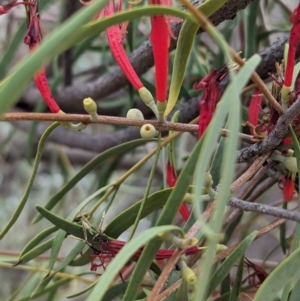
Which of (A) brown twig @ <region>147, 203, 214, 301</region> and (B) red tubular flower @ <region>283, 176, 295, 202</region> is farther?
(B) red tubular flower @ <region>283, 176, 295, 202</region>

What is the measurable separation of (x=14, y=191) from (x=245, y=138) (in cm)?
131

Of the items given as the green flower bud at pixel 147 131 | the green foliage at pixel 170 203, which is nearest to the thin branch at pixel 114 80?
the green foliage at pixel 170 203

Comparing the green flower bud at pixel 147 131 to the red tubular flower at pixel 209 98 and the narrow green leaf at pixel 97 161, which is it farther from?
the narrow green leaf at pixel 97 161

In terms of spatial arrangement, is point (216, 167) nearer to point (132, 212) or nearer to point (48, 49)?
point (132, 212)

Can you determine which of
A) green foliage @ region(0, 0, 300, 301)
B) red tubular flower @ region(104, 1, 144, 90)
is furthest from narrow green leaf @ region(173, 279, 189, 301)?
red tubular flower @ region(104, 1, 144, 90)

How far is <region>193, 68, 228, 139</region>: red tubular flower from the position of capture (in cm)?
26

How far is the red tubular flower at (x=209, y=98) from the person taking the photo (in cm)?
26

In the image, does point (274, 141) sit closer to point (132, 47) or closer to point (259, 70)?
point (259, 70)

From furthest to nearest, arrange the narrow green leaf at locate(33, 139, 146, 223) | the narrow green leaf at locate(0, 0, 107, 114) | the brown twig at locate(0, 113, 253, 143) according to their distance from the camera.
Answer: the narrow green leaf at locate(33, 139, 146, 223)
the brown twig at locate(0, 113, 253, 143)
the narrow green leaf at locate(0, 0, 107, 114)

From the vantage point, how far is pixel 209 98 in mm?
268

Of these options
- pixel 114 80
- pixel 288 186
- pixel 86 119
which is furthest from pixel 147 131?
pixel 114 80

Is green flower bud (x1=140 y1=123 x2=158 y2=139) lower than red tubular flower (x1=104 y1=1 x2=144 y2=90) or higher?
lower

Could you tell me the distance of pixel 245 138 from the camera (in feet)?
0.96

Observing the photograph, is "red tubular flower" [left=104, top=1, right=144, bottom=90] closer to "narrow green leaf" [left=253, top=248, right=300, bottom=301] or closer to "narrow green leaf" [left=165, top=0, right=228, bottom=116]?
"narrow green leaf" [left=165, top=0, right=228, bottom=116]
